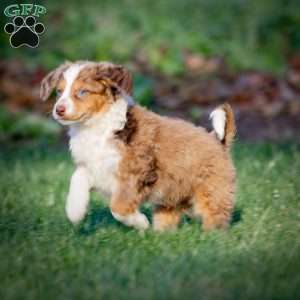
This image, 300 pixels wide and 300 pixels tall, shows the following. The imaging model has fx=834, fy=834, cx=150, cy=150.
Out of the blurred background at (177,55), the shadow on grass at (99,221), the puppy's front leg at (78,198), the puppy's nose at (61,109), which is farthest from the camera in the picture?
the blurred background at (177,55)

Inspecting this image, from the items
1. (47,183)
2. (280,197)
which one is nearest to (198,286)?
(280,197)

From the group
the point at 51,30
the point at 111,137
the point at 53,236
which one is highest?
the point at 51,30

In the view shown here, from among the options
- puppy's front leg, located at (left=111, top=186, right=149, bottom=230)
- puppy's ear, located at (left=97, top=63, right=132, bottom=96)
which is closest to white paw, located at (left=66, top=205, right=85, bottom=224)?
puppy's front leg, located at (left=111, top=186, right=149, bottom=230)

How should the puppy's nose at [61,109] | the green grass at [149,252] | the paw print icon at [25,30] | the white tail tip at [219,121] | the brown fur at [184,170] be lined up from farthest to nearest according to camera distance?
the paw print icon at [25,30] < the white tail tip at [219,121] < the brown fur at [184,170] < the puppy's nose at [61,109] < the green grass at [149,252]

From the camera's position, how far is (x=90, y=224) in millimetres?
6383

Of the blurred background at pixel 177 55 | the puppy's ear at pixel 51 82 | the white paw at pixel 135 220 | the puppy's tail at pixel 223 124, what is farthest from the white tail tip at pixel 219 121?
the blurred background at pixel 177 55

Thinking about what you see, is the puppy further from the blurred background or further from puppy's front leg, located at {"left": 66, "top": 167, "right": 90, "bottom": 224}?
the blurred background

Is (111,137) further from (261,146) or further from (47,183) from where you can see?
(261,146)

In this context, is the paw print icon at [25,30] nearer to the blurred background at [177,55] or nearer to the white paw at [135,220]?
the white paw at [135,220]

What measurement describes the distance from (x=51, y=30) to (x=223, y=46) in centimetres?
288

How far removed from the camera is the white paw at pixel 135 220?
593cm

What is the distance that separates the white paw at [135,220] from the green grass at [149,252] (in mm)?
78

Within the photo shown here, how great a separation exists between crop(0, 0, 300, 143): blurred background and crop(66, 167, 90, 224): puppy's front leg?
5.63m

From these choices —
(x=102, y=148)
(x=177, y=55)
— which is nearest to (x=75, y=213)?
(x=102, y=148)
